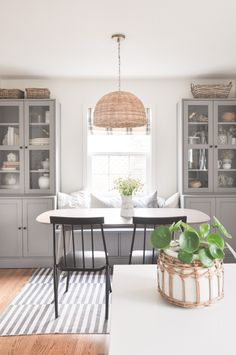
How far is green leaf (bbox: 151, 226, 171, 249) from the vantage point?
3.38 ft

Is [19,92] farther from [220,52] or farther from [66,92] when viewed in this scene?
[220,52]

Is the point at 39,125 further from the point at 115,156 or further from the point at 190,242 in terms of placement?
the point at 190,242

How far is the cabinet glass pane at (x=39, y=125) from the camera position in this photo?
160 inches

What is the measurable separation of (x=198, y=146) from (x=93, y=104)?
1.53 meters

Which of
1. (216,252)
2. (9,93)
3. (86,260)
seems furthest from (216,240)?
(9,93)

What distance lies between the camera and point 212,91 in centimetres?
406

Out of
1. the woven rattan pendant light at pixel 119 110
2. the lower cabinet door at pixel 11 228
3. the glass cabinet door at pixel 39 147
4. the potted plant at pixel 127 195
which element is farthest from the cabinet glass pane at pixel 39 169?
the woven rattan pendant light at pixel 119 110

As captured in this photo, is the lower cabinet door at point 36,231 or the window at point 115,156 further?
the window at point 115,156

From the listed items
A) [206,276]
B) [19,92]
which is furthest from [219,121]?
[206,276]

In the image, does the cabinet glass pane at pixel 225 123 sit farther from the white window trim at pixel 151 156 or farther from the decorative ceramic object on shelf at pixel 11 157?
the decorative ceramic object on shelf at pixel 11 157

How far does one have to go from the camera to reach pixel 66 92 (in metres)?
4.37

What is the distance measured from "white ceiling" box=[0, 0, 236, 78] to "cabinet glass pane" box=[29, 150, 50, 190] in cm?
105

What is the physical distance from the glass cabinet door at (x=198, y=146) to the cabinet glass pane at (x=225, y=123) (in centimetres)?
14

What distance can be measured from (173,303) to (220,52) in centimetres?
307
